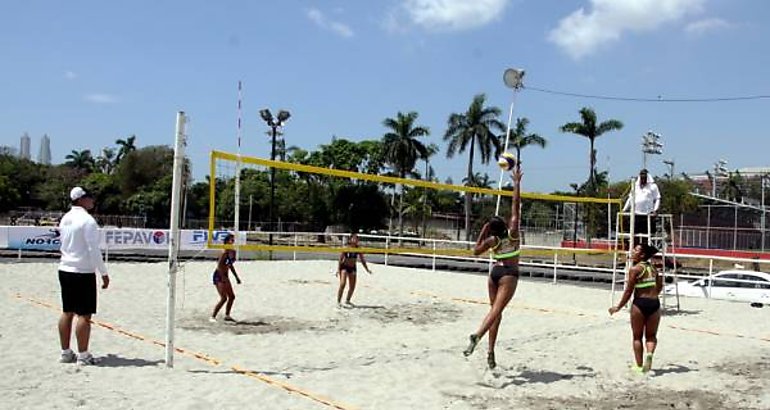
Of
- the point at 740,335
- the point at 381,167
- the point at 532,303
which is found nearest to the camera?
the point at 740,335

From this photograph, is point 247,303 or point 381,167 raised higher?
point 381,167

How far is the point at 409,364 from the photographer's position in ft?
23.4

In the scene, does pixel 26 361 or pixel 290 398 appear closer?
pixel 290 398

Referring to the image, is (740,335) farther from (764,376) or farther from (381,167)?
(381,167)

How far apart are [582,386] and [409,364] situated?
1.75 meters

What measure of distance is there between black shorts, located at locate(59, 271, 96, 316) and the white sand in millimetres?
539

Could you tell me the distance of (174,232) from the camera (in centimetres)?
652

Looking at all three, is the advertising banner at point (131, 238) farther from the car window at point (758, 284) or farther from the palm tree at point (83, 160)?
the palm tree at point (83, 160)

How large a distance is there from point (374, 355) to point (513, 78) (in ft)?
22.8

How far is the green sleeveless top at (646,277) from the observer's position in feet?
23.0

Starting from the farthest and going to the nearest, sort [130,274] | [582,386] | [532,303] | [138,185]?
[138,185] → [130,274] → [532,303] → [582,386]

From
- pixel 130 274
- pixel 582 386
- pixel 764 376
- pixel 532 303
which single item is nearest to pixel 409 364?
pixel 582 386

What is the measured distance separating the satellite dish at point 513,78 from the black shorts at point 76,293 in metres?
8.57

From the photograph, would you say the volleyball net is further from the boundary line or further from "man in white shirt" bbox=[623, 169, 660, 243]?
the boundary line
